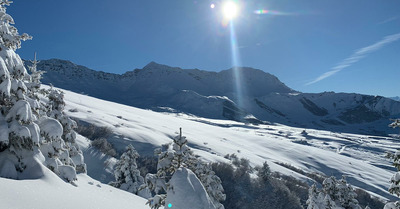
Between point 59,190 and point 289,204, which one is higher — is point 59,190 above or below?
above

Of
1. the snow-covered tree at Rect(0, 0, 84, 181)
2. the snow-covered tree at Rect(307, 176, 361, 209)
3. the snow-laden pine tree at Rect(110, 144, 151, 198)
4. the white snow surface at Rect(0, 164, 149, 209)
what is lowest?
the snow-laden pine tree at Rect(110, 144, 151, 198)

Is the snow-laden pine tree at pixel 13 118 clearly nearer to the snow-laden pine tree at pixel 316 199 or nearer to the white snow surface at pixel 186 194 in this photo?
the white snow surface at pixel 186 194

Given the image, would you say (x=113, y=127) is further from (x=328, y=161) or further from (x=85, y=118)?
(x=328, y=161)

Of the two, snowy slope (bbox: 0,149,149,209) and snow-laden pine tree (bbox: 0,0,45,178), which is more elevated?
snow-laden pine tree (bbox: 0,0,45,178)

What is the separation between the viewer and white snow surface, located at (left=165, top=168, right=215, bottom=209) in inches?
306

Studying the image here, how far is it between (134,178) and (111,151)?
37.6 ft

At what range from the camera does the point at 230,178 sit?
3638 centimetres

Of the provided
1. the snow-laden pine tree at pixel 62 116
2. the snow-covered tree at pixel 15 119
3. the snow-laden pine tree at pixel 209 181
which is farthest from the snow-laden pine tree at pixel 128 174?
the snow-covered tree at pixel 15 119

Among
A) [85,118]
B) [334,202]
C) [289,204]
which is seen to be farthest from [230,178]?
[85,118]

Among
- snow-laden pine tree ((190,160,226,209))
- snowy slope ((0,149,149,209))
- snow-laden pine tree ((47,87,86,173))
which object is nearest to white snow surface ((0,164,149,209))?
snowy slope ((0,149,149,209))

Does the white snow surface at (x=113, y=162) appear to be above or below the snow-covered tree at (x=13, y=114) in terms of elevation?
below

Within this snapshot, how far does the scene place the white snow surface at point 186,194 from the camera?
306 inches

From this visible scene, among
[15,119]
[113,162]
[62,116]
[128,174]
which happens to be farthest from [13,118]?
[113,162]

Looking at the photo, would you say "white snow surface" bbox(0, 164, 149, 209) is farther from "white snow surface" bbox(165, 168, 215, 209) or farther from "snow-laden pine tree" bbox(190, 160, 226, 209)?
"snow-laden pine tree" bbox(190, 160, 226, 209)
